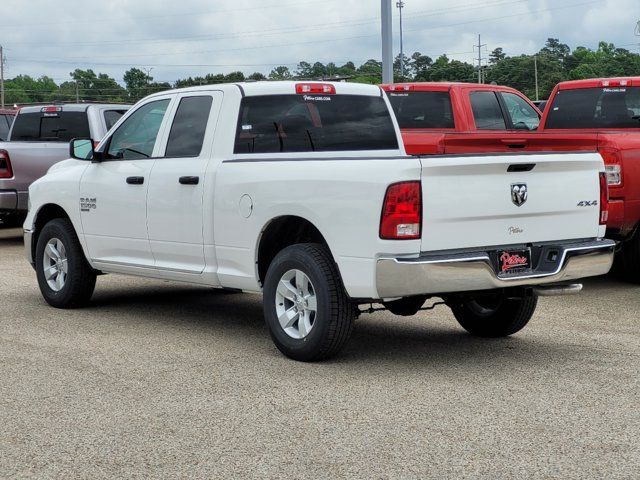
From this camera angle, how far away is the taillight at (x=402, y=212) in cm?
672

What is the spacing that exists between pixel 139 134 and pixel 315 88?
1.62m

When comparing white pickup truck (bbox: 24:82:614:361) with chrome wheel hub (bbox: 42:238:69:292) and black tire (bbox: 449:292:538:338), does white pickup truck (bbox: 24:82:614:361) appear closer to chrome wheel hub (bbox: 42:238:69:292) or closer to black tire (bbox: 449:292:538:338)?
black tire (bbox: 449:292:538:338)

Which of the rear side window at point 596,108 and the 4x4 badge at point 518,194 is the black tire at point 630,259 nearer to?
the rear side window at point 596,108

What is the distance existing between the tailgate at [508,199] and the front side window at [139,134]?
302 cm

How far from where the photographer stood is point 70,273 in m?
9.78

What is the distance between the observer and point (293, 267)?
7395mm

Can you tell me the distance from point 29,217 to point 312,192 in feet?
13.6

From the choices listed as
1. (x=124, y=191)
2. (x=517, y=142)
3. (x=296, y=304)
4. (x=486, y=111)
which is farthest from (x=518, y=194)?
(x=486, y=111)

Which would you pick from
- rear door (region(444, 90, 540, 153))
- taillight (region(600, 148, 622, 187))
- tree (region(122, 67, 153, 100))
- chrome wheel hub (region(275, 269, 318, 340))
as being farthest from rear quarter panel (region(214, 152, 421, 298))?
tree (region(122, 67, 153, 100))

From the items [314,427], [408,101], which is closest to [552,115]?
[408,101]

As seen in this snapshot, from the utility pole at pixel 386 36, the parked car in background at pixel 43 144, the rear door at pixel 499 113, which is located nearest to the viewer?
the rear door at pixel 499 113

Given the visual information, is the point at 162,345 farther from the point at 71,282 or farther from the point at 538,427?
the point at 538,427

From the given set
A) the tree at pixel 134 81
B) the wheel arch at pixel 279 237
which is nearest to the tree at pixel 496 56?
the tree at pixel 134 81

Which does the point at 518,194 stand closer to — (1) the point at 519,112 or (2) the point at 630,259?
(2) the point at 630,259
